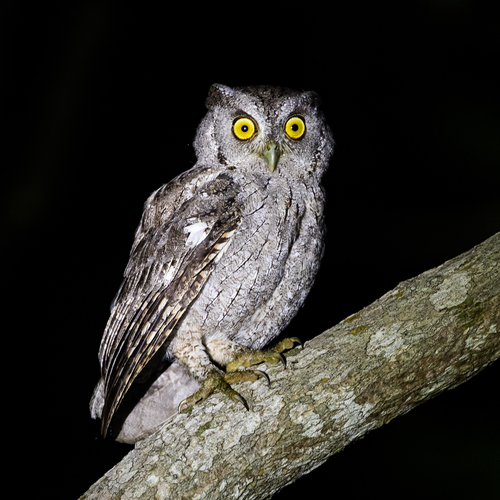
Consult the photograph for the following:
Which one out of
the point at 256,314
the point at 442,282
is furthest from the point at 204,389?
the point at 442,282

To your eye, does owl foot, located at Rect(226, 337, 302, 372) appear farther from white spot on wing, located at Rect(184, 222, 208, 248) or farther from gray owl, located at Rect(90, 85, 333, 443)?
white spot on wing, located at Rect(184, 222, 208, 248)

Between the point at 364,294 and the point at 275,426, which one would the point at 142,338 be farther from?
the point at 364,294

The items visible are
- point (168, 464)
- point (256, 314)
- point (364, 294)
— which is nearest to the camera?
point (168, 464)

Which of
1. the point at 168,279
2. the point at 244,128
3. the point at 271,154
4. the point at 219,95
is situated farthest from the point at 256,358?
the point at 219,95

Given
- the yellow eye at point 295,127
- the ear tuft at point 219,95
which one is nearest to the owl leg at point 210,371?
the yellow eye at point 295,127

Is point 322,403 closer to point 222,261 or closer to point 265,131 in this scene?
point 222,261

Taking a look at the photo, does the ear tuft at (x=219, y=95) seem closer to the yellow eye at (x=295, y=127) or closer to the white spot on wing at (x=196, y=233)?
the yellow eye at (x=295, y=127)

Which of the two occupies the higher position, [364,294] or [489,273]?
A: [489,273]
